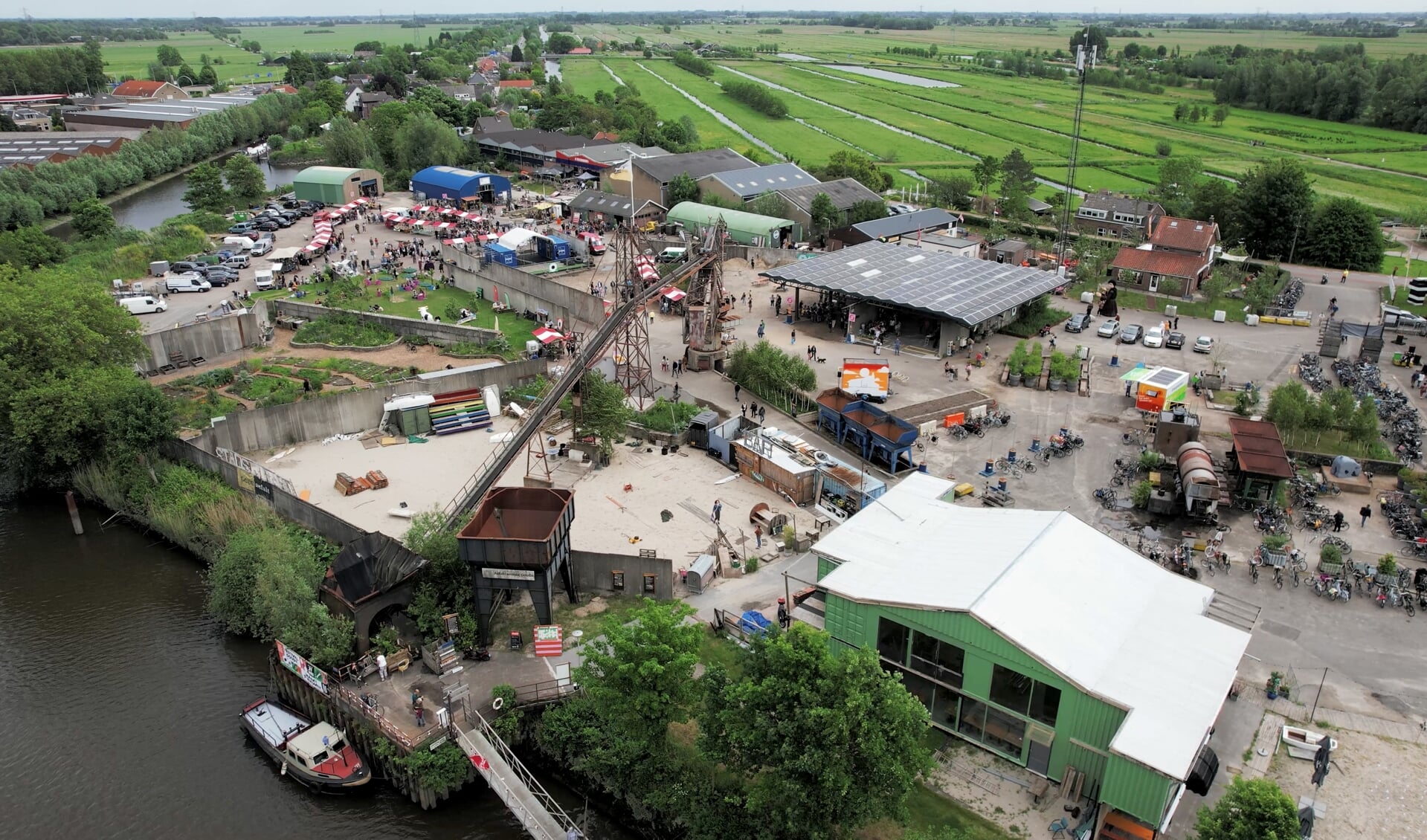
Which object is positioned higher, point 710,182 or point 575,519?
point 710,182

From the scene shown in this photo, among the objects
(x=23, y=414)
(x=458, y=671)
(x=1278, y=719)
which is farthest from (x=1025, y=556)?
(x=23, y=414)

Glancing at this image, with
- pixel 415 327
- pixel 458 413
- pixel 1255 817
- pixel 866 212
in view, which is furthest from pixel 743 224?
pixel 1255 817

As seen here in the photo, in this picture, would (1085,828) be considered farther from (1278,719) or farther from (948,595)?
(1278,719)

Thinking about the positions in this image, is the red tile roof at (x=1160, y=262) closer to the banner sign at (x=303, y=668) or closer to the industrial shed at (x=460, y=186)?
the industrial shed at (x=460, y=186)

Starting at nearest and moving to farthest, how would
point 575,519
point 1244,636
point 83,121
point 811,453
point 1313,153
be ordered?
point 1244,636
point 575,519
point 811,453
point 1313,153
point 83,121

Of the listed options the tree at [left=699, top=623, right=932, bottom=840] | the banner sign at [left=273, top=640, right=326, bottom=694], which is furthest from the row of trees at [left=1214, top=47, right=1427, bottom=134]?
the banner sign at [left=273, top=640, right=326, bottom=694]

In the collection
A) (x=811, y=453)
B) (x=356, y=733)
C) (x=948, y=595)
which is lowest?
(x=356, y=733)

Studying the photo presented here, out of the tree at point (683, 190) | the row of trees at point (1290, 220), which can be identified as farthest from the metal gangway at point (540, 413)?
the row of trees at point (1290, 220)
